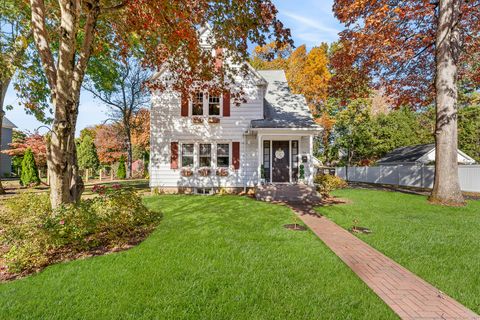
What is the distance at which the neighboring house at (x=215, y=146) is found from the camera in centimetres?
1389

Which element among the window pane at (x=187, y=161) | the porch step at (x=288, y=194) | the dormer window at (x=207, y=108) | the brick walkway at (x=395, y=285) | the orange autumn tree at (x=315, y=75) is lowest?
the brick walkway at (x=395, y=285)

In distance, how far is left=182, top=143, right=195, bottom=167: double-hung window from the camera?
46.2ft

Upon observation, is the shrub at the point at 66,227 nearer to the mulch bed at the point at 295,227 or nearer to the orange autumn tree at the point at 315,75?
the mulch bed at the point at 295,227

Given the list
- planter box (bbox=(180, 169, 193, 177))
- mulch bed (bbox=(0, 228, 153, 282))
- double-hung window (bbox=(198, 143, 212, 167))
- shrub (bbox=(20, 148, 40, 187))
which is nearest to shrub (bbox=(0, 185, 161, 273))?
mulch bed (bbox=(0, 228, 153, 282))

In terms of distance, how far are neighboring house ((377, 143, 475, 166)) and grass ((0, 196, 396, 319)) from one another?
2371 cm

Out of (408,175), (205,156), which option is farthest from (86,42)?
(408,175)

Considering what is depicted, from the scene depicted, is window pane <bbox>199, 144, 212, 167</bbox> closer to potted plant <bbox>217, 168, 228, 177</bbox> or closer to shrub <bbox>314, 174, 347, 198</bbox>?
potted plant <bbox>217, 168, 228, 177</bbox>

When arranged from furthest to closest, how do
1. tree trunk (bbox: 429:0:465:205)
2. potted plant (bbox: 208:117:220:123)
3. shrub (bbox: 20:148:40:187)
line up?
shrub (bbox: 20:148:40:187) → potted plant (bbox: 208:117:220:123) → tree trunk (bbox: 429:0:465:205)

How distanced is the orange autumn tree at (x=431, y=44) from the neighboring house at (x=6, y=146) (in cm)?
3307

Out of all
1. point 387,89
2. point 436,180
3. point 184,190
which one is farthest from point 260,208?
point 387,89

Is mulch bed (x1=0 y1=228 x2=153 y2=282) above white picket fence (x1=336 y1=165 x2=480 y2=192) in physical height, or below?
below

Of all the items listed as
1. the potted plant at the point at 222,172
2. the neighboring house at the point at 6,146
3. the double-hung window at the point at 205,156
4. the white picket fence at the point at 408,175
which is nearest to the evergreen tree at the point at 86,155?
the neighboring house at the point at 6,146

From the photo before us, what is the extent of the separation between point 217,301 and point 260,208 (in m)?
6.43

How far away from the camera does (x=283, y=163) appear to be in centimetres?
1396
